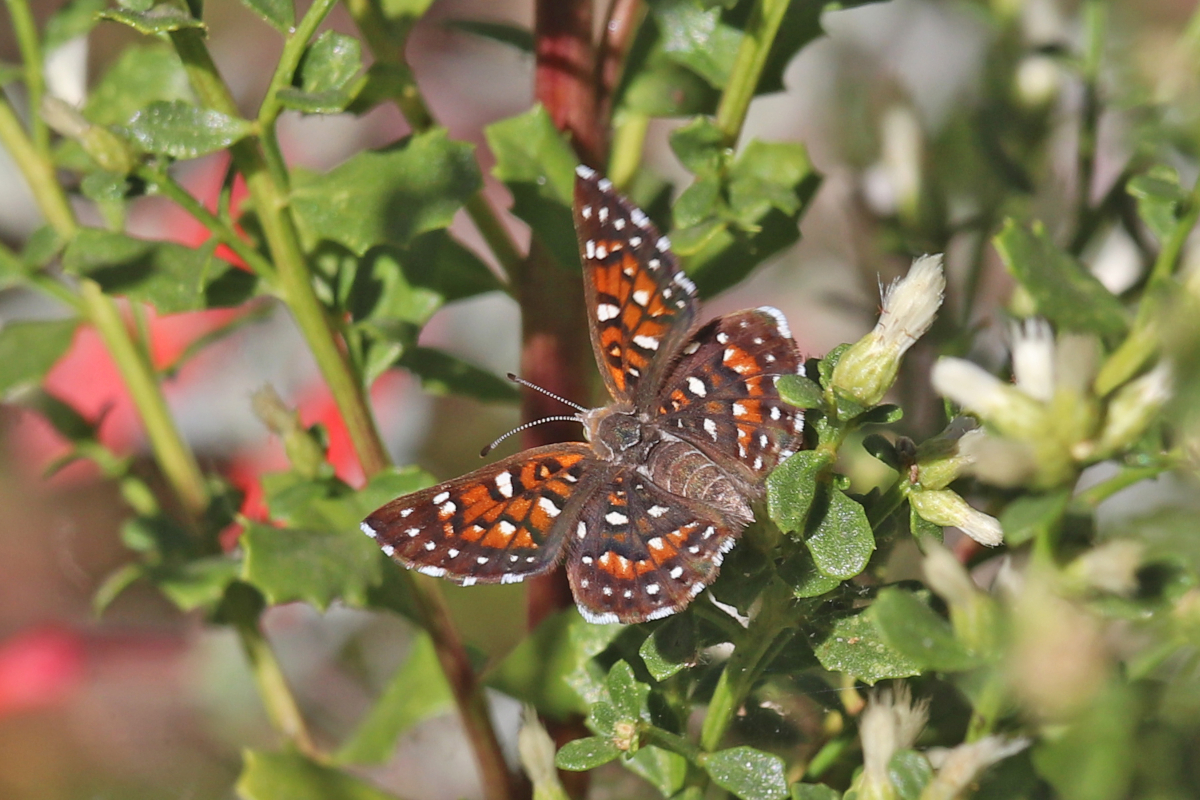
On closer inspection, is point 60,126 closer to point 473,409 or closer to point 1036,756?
point 1036,756

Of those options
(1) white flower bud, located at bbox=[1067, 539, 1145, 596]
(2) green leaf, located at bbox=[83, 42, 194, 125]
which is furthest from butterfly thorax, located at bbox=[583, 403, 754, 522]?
(2) green leaf, located at bbox=[83, 42, 194, 125]

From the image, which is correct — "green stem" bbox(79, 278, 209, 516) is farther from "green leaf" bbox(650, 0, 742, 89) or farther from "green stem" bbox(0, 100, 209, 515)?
"green leaf" bbox(650, 0, 742, 89)

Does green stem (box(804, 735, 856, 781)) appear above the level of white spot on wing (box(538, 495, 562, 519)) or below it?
below

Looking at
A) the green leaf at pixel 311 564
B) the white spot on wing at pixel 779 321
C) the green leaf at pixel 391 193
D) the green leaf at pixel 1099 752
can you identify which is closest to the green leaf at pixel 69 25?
the green leaf at pixel 391 193

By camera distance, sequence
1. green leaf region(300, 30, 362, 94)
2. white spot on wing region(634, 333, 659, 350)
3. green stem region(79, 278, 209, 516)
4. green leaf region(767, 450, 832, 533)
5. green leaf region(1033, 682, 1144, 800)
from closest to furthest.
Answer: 1. green leaf region(1033, 682, 1144, 800)
2. green leaf region(767, 450, 832, 533)
3. green leaf region(300, 30, 362, 94)
4. white spot on wing region(634, 333, 659, 350)
5. green stem region(79, 278, 209, 516)

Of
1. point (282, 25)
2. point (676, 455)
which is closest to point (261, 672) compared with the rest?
point (676, 455)

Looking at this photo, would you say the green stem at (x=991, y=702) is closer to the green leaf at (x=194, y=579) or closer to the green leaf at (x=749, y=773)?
the green leaf at (x=749, y=773)
